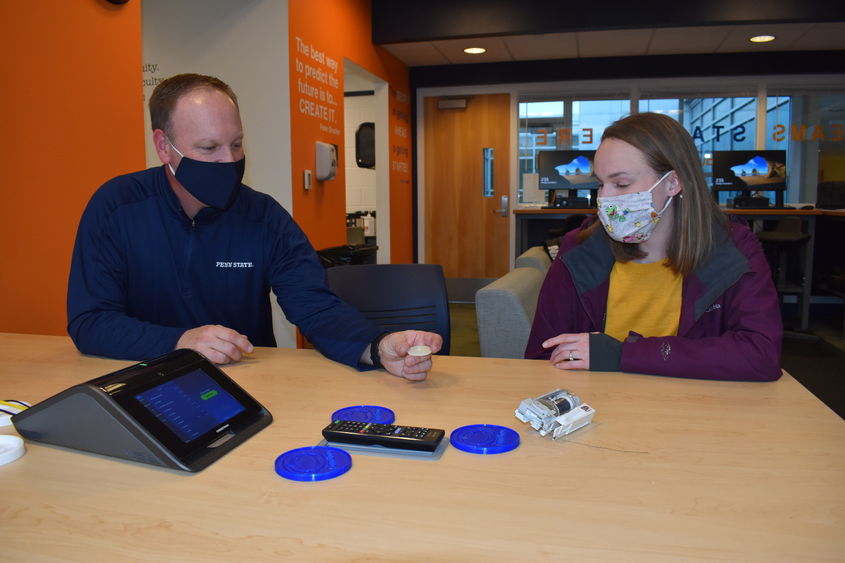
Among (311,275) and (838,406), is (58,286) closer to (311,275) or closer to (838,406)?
(311,275)

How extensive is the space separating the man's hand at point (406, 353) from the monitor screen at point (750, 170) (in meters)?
5.79

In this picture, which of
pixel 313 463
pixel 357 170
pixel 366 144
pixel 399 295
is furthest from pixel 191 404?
pixel 357 170

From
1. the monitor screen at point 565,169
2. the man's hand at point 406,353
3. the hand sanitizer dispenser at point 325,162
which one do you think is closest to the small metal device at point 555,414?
the man's hand at point 406,353

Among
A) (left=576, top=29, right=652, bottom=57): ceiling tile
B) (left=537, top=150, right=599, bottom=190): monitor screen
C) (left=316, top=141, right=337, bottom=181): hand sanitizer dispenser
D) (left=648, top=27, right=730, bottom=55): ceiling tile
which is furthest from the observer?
(left=537, top=150, right=599, bottom=190): monitor screen

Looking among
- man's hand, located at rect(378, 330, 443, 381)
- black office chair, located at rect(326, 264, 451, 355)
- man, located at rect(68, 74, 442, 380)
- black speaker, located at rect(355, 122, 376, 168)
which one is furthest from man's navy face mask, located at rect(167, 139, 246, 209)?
black speaker, located at rect(355, 122, 376, 168)

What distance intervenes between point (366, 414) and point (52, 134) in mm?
1909

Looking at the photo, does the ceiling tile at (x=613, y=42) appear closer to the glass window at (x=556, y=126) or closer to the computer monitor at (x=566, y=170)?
the glass window at (x=556, y=126)

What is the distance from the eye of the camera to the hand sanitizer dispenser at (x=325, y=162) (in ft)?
15.3

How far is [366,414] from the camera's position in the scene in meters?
1.15

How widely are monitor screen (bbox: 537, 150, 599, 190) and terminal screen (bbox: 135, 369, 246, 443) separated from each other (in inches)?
234

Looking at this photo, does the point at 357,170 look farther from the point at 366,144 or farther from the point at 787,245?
the point at 787,245

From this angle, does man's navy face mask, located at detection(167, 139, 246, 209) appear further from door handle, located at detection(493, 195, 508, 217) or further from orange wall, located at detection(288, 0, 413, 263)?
door handle, located at detection(493, 195, 508, 217)

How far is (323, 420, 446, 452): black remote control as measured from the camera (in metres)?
1.00

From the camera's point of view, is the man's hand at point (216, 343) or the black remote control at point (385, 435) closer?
the black remote control at point (385, 435)
